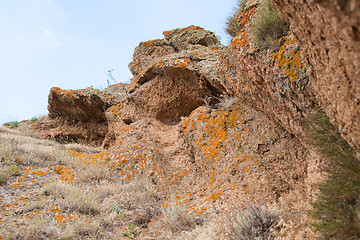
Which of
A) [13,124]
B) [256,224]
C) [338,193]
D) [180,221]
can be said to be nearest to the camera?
[338,193]

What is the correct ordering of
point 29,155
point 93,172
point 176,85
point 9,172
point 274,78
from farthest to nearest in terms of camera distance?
point 176,85, point 29,155, point 93,172, point 9,172, point 274,78

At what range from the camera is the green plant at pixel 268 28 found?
11.4ft

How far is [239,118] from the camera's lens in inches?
218

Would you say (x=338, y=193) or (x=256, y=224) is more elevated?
(x=338, y=193)

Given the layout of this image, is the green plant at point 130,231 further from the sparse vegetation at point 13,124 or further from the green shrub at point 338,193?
the sparse vegetation at point 13,124

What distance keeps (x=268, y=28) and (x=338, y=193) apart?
8.34ft

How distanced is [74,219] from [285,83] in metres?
4.26

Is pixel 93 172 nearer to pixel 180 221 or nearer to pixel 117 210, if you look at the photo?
pixel 117 210

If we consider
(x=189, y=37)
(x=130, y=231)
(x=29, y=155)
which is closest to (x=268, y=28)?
(x=130, y=231)

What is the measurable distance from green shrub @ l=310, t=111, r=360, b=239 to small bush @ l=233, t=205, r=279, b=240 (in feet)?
2.30

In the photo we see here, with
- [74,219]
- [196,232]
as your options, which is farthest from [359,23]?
[74,219]

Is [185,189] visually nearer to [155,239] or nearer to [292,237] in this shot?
[155,239]

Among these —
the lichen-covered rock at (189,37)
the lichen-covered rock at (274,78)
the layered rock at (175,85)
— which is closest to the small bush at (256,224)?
the lichen-covered rock at (274,78)

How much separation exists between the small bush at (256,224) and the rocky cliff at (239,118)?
0.44ft
